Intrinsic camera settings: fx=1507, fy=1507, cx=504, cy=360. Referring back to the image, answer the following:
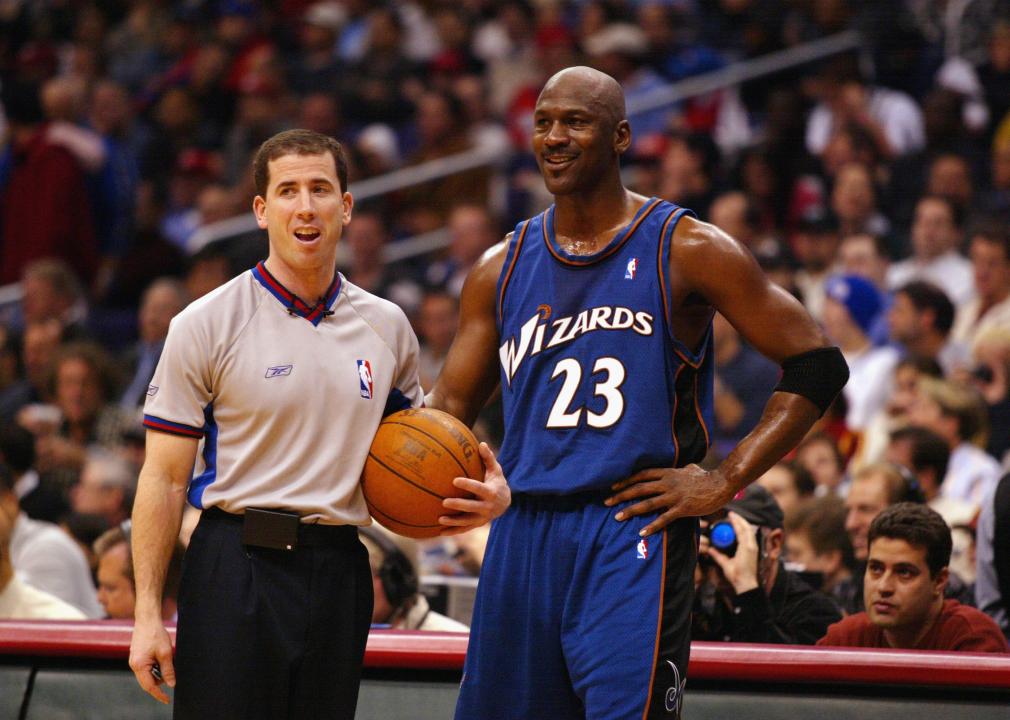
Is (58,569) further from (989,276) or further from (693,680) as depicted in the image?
(989,276)

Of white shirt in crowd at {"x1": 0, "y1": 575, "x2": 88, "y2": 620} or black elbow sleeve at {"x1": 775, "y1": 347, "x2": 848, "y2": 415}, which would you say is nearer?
black elbow sleeve at {"x1": 775, "y1": 347, "x2": 848, "y2": 415}

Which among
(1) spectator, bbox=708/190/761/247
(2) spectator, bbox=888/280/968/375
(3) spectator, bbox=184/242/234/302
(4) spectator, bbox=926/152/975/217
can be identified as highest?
(4) spectator, bbox=926/152/975/217

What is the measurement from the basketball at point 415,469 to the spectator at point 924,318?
518 centimetres

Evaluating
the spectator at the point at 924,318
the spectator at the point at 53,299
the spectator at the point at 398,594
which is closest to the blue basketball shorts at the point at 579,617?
the spectator at the point at 398,594

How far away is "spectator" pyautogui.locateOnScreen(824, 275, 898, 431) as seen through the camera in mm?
8320

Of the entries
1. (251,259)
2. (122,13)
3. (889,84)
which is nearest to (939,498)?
(251,259)

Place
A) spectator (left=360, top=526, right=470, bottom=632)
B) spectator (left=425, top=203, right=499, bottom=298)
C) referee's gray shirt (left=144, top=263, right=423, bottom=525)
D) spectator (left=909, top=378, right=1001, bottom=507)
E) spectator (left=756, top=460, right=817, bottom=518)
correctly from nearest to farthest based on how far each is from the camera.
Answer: referee's gray shirt (left=144, top=263, right=423, bottom=525)
spectator (left=360, top=526, right=470, bottom=632)
spectator (left=756, top=460, right=817, bottom=518)
spectator (left=909, top=378, right=1001, bottom=507)
spectator (left=425, top=203, right=499, bottom=298)

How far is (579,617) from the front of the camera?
3.61 metres

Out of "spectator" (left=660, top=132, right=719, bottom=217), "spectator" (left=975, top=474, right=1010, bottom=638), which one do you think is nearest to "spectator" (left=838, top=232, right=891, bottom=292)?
"spectator" (left=660, top=132, right=719, bottom=217)

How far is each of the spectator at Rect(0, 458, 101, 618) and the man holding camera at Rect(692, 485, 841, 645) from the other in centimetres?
286

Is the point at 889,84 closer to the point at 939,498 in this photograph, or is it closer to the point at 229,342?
the point at 939,498

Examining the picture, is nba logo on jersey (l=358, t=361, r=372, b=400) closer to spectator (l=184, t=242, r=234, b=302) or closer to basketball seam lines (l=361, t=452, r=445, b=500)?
basketball seam lines (l=361, t=452, r=445, b=500)

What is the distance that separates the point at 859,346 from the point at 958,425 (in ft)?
4.52

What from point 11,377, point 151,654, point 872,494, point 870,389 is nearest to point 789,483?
point 872,494
